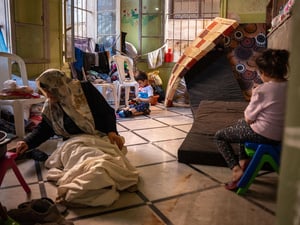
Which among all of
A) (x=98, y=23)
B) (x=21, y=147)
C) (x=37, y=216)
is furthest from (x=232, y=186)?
(x=98, y=23)

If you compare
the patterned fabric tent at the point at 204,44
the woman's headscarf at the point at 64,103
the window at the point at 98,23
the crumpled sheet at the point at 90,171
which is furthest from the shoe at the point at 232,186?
the window at the point at 98,23

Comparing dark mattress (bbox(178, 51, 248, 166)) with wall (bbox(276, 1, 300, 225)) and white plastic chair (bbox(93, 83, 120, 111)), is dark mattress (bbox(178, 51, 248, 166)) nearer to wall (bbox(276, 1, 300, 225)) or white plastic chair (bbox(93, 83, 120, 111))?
white plastic chair (bbox(93, 83, 120, 111))

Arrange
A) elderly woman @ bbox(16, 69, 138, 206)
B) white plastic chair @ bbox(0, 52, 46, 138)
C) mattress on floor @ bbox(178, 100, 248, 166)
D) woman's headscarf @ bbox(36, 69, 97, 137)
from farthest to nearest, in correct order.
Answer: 1. white plastic chair @ bbox(0, 52, 46, 138)
2. mattress on floor @ bbox(178, 100, 248, 166)
3. woman's headscarf @ bbox(36, 69, 97, 137)
4. elderly woman @ bbox(16, 69, 138, 206)

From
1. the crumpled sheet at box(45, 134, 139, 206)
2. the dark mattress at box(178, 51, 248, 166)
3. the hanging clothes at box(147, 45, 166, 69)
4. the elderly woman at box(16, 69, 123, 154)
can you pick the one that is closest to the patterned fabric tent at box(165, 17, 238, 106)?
the dark mattress at box(178, 51, 248, 166)

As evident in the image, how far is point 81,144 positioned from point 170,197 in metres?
0.69

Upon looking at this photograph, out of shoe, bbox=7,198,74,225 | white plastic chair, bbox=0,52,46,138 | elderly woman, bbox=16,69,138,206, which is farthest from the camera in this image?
white plastic chair, bbox=0,52,46,138

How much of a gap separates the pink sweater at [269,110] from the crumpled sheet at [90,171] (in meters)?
0.87

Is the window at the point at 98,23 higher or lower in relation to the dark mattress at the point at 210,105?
higher

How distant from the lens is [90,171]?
5.76ft

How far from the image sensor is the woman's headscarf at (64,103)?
213cm

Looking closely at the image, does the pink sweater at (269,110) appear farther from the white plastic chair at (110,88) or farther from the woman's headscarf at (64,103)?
the white plastic chair at (110,88)

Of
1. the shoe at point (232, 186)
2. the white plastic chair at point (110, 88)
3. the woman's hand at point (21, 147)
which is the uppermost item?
the white plastic chair at point (110, 88)

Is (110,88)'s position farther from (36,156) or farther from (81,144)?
(81,144)

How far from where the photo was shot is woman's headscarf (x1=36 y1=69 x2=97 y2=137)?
2.13m
